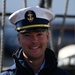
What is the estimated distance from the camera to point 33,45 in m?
2.12

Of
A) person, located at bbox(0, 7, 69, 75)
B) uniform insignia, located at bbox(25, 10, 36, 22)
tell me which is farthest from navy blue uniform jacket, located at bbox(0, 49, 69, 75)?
uniform insignia, located at bbox(25, 10, 36, 22)

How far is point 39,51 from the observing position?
6.99 feet

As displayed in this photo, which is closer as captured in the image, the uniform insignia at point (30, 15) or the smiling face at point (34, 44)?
the smiling face at point (34, 44)

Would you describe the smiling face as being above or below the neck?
above

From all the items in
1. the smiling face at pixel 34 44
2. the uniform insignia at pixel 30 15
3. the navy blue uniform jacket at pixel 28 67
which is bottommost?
the navy blue uniform jacket at pixel 28 67

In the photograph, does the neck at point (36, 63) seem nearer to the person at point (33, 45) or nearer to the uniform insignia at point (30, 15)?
the person at point (33, 45)

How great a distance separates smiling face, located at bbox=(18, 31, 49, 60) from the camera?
2119 mm

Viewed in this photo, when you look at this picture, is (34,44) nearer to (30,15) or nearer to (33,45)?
(33,45)

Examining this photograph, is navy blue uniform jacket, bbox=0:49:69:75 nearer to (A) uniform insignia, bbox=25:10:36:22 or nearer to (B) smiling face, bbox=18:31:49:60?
(B) smiling face, bbox=18:31:49:60

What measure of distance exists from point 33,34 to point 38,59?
140 millimetres

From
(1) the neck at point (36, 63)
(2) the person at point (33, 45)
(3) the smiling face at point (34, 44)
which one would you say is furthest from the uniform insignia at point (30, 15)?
(1) the neck at point (36, 63)

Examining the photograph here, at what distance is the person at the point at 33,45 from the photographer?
2.12 meters

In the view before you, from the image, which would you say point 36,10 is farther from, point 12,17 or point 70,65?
point 70,65

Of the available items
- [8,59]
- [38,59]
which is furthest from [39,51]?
[8,59]
